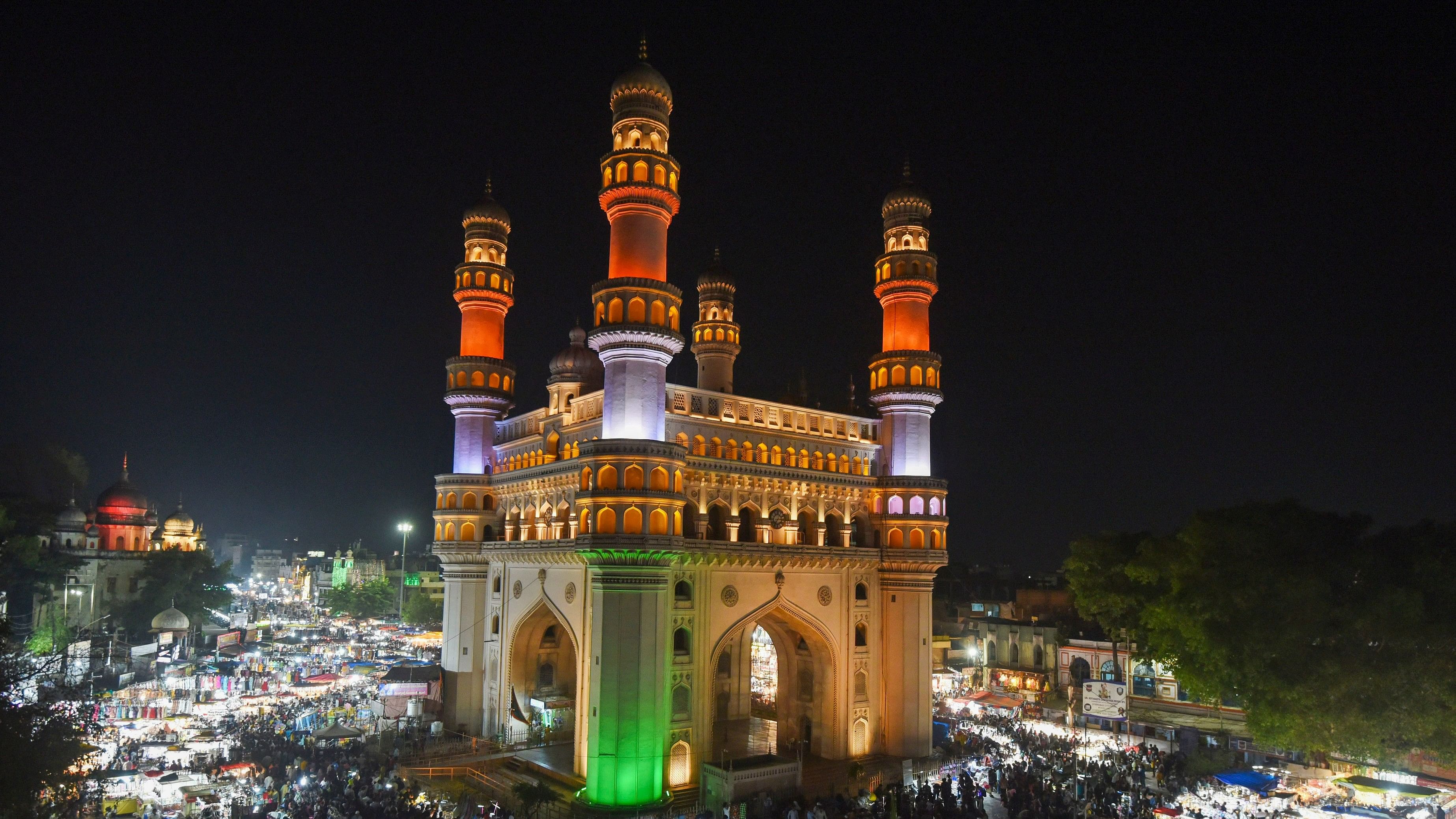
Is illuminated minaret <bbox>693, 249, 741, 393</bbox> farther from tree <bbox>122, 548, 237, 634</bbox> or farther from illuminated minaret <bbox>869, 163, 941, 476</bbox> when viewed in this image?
tree <bbox>122, 548, 237, 634</bbox>

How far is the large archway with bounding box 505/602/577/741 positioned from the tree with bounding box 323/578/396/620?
58645 mm

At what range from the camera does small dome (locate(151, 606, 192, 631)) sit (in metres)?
59.2

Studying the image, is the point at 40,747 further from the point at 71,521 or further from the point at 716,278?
the point at 71,521

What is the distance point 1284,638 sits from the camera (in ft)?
92.5

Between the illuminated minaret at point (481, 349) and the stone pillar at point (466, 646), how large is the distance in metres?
4.28

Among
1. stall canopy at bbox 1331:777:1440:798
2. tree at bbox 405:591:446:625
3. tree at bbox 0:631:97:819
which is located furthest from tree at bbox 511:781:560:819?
tree at bbox 405:591:446:625

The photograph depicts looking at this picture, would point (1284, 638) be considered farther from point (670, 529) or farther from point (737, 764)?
point (670, 529)

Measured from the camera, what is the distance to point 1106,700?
35719 mm

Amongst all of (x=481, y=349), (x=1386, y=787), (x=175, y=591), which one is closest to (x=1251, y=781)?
(x=1386, y=787)

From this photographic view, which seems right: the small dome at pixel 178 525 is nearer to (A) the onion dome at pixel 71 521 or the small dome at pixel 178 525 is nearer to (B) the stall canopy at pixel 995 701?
(A) the onion dome at pixel 71 521

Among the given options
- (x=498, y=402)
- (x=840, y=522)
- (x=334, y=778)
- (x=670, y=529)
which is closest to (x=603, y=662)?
(x=670, y=529)

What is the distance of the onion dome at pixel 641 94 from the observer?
30719 millimetres

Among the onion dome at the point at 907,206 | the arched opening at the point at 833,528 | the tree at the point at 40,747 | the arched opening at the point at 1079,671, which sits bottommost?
the arched opening at the point at 1079,671

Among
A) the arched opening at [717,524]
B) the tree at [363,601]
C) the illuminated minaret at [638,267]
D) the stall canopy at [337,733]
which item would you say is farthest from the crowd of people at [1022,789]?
the tree at [363,601]
